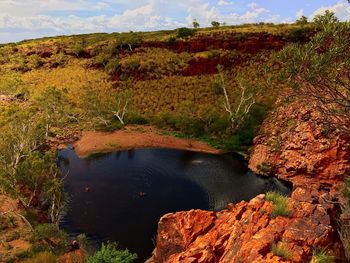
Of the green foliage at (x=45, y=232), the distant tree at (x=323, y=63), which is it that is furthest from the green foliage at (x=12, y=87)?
the distant tree at (x=323, y=63)

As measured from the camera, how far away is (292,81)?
63.9 ft

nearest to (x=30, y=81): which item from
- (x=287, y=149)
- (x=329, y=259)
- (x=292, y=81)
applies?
(x=287, y=149)

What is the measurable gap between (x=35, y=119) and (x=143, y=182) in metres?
29.7

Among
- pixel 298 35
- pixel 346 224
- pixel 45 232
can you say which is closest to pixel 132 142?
pixel 45 232

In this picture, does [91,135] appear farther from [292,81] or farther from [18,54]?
[18,54]

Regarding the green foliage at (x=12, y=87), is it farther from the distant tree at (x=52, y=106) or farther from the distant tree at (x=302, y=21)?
the distant tree at (x=302, y=21)

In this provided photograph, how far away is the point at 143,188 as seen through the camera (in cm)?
4150

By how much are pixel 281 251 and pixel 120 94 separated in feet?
194

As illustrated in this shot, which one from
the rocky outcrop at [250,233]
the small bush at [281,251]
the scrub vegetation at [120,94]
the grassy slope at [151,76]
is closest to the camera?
the small bush at [281,251]

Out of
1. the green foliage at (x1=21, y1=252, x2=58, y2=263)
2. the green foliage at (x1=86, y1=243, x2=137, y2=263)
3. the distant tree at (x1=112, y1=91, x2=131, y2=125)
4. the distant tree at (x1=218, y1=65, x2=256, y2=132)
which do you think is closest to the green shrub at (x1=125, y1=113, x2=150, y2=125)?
the distant tree at (x1=112, y1=91, x2=131, y2=125)

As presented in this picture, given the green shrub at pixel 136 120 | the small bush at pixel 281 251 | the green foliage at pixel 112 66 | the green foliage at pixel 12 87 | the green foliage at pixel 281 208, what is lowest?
the green shrub at pixel 136 120

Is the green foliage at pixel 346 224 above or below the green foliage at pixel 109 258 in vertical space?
above

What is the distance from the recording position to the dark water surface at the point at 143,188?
34.1 metres

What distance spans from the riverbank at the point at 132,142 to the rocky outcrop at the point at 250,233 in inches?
1285
